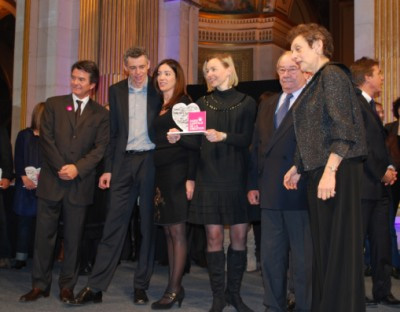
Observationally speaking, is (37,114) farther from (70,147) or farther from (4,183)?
(70,147)

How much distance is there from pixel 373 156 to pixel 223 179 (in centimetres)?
109

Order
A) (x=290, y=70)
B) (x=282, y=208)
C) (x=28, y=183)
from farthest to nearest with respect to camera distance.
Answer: (x=28, y=183)
(x=290, y=70)
(x=282, y=208)

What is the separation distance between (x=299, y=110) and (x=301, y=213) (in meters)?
0.68

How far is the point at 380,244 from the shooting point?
4387mm

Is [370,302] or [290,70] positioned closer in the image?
[290,70]

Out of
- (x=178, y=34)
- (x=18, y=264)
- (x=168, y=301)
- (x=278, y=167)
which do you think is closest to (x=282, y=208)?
(x=278, y=167)

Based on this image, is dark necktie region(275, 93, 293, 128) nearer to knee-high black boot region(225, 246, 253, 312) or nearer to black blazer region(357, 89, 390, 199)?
black blazer region(357, 89, 390, 199)

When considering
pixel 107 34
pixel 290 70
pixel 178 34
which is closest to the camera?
pixel 290 70

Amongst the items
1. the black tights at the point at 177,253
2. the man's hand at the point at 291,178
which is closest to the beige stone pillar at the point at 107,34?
the black tights at the point at 177,253

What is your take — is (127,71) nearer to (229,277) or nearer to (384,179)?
(229,277)

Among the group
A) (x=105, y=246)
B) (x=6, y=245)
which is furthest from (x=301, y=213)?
(x=6, y=245)

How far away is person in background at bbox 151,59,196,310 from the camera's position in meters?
4.07

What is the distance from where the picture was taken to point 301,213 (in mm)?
3449

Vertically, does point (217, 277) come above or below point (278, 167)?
below
